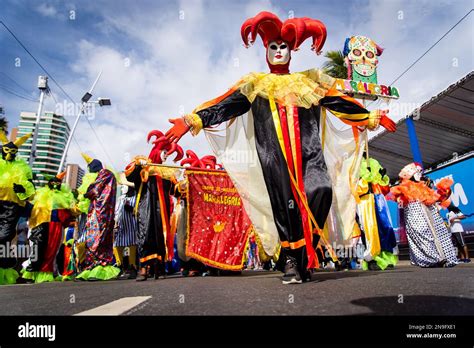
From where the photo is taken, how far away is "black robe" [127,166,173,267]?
4.79 metres

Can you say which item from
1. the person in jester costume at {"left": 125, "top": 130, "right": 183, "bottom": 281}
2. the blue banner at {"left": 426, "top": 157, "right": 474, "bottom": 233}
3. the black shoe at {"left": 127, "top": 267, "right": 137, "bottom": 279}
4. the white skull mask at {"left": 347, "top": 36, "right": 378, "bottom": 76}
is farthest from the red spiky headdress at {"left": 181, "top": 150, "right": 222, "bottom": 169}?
the white skull mask at {"left": 347, "top": 36, "right": 378, "bottom": 76}

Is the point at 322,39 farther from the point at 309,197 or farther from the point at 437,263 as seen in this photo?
the point at 437,263

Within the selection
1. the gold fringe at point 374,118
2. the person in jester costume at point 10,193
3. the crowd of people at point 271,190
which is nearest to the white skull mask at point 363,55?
the crowd of people at point 271,190

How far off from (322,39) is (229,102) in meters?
1.30

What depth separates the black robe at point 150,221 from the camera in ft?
15.7

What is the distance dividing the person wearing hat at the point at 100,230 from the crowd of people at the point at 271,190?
0.02 metres

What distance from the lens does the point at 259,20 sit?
3576 millimetres

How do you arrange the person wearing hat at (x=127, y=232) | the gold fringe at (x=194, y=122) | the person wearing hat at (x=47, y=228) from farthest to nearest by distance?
the person wearing hat at (x=127, y=232)
the person wearing hat at (x=47, y=228)
the gold fringe at (x=194, y=122)

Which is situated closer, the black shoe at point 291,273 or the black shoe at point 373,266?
the black shoe at point 291,273

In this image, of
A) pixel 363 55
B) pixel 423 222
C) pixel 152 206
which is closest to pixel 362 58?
pixel 363 55

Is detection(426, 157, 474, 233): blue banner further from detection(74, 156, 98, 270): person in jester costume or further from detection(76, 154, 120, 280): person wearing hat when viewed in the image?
detection(74, 156, 98, 270): person in jester costume

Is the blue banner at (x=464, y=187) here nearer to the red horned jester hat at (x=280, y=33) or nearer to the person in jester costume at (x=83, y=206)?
the red horned jester hat at (x=280, y=33)
